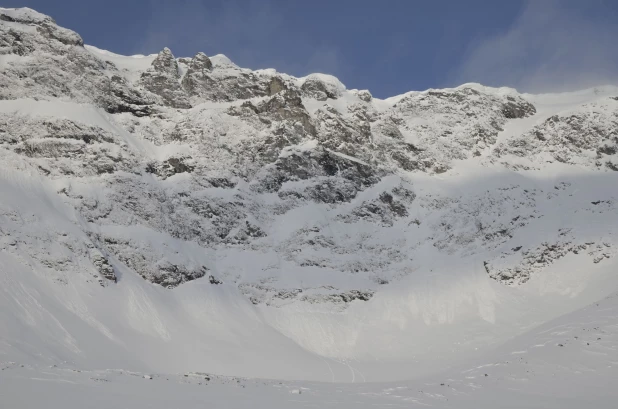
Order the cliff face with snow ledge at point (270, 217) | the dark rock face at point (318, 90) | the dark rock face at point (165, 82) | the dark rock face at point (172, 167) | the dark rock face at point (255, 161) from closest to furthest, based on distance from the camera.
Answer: the cliff face with snow ledge at point (270, 217) → the dark rock face at point (255, 161) → the dark rock face at point (172, 167) → the dark rock face at point (165, 82) → the dark rock face at point (318, 90)

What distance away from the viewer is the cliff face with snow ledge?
6944cm

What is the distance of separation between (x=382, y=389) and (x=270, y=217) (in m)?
71.7

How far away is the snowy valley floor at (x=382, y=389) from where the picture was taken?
20.1 m

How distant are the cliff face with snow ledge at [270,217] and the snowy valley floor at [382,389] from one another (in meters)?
29.2

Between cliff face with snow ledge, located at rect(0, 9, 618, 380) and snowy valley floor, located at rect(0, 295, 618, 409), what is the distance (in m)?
29.2

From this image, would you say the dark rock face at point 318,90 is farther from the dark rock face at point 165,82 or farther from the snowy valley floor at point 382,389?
the snowy valley floor at point 382,389

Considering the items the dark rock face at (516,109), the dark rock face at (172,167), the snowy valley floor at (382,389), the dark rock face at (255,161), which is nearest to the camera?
the snowy valley floor at (382,389)

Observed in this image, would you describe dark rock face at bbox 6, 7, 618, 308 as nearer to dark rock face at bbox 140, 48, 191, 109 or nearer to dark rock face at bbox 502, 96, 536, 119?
dark rock face at bbox 140, 48, 191, 109

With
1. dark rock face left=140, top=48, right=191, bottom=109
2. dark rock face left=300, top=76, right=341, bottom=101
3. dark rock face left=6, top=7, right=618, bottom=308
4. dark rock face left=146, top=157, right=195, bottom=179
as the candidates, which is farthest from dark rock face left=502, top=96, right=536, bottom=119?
dark rock face left=146, top=157, right=195, bottom=179

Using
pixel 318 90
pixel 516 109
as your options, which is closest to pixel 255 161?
pixel 318 90

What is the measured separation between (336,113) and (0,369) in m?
102

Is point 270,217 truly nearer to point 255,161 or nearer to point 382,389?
point 255,161

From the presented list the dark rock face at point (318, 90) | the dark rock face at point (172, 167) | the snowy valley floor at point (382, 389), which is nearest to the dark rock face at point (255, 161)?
the dark rock face at point (172, 167)

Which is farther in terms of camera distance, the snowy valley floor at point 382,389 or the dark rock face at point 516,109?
the dark rock face at point 516,109
